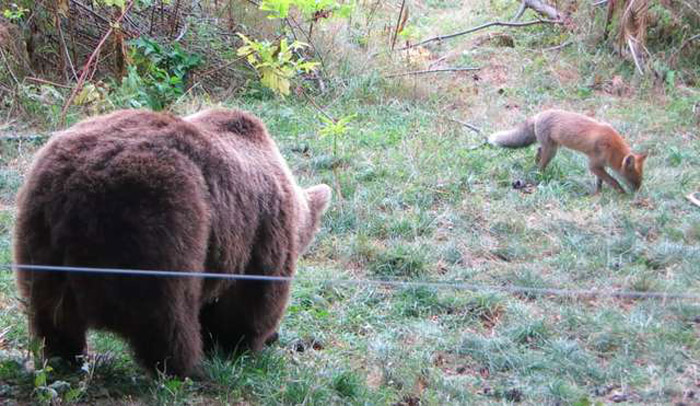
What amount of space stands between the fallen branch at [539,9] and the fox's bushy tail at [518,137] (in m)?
4.87

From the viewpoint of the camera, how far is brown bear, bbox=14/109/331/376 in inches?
162

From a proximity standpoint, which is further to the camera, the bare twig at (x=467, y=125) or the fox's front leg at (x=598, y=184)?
the bare twig at (x=467, y=125)

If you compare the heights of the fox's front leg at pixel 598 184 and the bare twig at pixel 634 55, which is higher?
the bare twig at pixel 634 55

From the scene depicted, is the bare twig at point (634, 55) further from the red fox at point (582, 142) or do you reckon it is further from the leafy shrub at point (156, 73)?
the leafy shrub at point (156, 73)

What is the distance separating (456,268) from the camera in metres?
7.33

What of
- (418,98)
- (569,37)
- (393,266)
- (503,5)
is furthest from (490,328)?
(503,5)

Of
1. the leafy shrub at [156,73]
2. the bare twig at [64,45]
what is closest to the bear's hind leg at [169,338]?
the leafy shrub at [156,73]

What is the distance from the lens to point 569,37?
45.3ft

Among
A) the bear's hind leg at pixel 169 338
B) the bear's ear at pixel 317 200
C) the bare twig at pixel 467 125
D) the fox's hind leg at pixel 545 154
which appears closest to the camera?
the bear's hind leg at pixel 169 338

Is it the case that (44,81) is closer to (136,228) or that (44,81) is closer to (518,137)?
(518,137)

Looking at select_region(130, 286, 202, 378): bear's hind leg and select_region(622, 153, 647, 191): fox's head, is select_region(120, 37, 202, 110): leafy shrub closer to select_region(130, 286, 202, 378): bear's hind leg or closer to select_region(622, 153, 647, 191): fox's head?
select_region(622, 153, 647, 191): fox's head

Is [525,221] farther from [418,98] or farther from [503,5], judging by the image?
[503,5]

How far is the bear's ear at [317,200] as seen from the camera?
613cm

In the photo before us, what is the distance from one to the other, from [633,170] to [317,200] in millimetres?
4407
